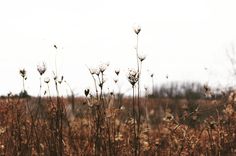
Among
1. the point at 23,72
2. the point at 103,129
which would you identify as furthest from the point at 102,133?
the point at 23,72

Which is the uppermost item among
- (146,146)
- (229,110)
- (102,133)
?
(229,110)

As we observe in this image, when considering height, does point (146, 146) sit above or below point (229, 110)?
below

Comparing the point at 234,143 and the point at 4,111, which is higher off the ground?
the point at 4,111

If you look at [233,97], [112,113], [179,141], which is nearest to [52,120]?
[112,113]

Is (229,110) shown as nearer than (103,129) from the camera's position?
No

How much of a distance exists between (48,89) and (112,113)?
0.67 metres

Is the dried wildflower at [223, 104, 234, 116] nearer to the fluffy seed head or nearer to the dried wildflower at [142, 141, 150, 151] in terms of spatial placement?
the dried wildflower at [142, 141, 150, 151]

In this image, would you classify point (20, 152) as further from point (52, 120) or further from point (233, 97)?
point (233, 97)

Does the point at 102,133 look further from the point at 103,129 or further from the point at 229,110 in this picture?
the point at 229,110

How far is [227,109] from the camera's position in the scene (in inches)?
188

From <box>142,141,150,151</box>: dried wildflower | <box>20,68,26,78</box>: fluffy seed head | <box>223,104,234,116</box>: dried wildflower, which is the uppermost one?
<box>20,68,26,78</box>: fluffy seed head

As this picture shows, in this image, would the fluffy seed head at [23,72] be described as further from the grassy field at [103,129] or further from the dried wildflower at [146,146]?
the dried wildflower at [146,146]

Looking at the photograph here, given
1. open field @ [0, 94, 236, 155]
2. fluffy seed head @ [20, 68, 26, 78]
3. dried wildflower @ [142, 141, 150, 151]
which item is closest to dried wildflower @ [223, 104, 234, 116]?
open field @ [0, 94, 236, 155]

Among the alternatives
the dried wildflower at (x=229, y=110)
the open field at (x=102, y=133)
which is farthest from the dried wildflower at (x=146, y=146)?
the dried wildflower at (x=229, y=110)
